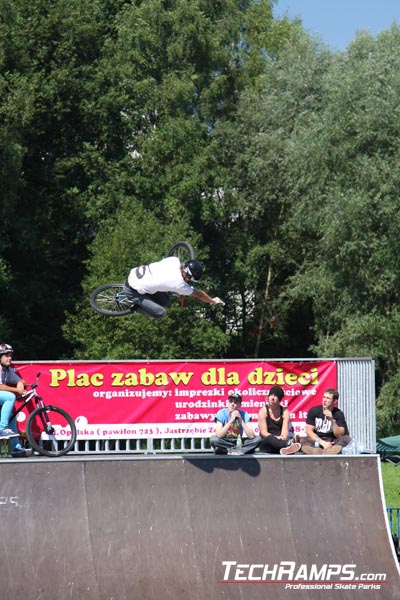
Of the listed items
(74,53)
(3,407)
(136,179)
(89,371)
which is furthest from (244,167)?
(3,407)

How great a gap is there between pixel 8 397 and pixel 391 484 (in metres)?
8.44

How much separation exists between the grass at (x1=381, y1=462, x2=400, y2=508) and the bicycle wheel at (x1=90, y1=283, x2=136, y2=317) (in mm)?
6789

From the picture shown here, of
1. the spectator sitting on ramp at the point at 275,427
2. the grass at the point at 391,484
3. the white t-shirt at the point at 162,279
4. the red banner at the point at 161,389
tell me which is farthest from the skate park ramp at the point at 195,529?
the grass at the point at 391,484

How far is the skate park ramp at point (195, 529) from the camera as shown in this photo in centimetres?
1072

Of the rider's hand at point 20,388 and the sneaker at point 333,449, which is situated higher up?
the rider's hand at point 20,388

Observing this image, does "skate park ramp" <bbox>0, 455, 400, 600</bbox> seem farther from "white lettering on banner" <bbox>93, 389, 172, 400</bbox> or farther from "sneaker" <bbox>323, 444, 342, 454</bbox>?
"white lettering on banner" <bbox>93, 389, 172, 400</bbox>

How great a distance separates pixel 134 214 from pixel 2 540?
74.3 feet

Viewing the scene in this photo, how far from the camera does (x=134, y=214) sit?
32.7 metres

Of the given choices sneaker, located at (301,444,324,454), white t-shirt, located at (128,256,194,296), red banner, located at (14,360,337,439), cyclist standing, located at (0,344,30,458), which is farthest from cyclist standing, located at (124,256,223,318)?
red banner, located at (14,360,337,439)

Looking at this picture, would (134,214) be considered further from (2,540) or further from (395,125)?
(2,540)

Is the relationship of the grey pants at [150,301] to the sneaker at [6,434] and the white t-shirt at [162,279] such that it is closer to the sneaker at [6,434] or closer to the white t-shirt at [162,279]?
the white t-shirt at [162,279]

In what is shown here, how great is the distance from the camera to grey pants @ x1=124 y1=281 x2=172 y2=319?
9.84m

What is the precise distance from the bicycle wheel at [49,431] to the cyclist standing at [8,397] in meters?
0.28

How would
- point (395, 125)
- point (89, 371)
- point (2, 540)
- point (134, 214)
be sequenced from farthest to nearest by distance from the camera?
point (134, 214)
point (395, 125)
point (89, 371)
point (2, 540)
